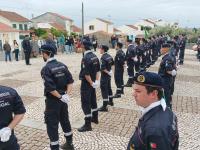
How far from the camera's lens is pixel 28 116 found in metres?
8.14

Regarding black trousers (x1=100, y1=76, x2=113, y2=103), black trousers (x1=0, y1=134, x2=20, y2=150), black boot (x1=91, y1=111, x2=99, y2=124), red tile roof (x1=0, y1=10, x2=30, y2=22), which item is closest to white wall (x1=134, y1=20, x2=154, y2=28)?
red tile roof (x1=0, y1=10, x2=30, y2=22)

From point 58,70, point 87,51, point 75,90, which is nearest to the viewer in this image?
point 58,70

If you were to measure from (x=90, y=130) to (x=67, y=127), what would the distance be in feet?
4.18

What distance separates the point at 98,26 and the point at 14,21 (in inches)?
959

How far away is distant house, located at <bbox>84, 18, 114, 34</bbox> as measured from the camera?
81812 millimetres

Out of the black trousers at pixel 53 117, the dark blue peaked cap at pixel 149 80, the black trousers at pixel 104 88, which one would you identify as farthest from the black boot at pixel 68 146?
the dark blue peaked cap at pixel 149 80

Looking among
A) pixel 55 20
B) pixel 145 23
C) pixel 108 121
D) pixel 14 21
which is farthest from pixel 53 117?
pixel 145 23

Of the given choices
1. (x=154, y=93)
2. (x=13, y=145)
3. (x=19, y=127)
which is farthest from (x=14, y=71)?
(x=154, y=93)

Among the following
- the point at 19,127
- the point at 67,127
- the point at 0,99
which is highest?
the point at 0,99

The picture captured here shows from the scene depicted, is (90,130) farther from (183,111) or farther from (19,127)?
(183,111)

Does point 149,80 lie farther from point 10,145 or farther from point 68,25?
point 68,25

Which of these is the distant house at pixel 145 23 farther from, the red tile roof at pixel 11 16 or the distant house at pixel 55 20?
the red tile roof at pixel 11 16

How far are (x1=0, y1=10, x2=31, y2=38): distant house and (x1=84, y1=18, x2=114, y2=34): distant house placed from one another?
1728cm

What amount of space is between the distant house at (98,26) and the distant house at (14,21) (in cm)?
1728
